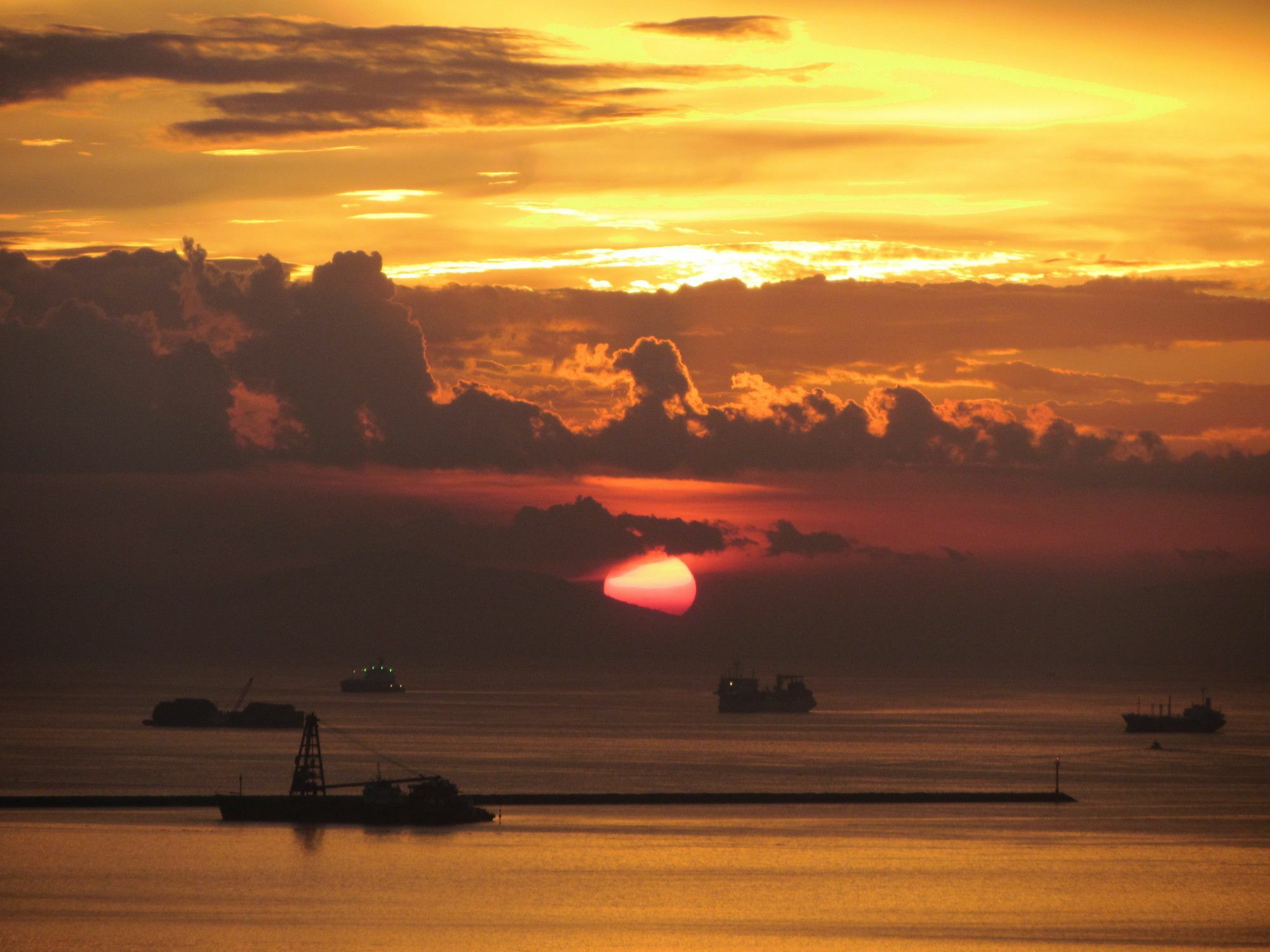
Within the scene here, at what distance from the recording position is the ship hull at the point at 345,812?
4072 inches

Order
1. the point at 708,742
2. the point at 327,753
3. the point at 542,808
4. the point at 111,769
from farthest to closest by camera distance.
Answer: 1. the point at 708,742
2. the point at 327,753
3. the point at 111,769
4. the point at 542,808

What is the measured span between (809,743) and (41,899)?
119m

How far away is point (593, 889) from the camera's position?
81625 mm

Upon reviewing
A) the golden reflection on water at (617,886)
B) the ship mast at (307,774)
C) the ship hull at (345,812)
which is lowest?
the golden reflection on water at (617,886)

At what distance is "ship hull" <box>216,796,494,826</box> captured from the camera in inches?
4072

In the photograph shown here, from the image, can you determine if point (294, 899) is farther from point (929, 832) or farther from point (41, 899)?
point (929, 832)

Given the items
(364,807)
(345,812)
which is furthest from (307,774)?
(364,807)

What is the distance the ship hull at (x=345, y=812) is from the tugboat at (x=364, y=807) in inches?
1.5

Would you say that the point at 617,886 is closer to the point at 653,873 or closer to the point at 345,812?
the point at 653,873

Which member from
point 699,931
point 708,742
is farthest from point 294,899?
point 708,742

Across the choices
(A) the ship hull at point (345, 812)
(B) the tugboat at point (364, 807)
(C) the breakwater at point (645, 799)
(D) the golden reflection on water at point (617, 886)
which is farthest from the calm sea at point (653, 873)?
Result: (C) the breakwater at point (645, 799)

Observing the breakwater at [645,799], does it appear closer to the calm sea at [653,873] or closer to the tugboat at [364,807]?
the calm sea at [653,873]

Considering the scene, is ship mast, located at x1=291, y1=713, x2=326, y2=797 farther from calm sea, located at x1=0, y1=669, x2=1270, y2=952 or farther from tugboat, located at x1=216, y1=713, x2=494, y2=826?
calm sea, located at x1=0, y1=669, x2=1270, y2=952

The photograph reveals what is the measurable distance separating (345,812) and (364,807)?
127 centimetres
